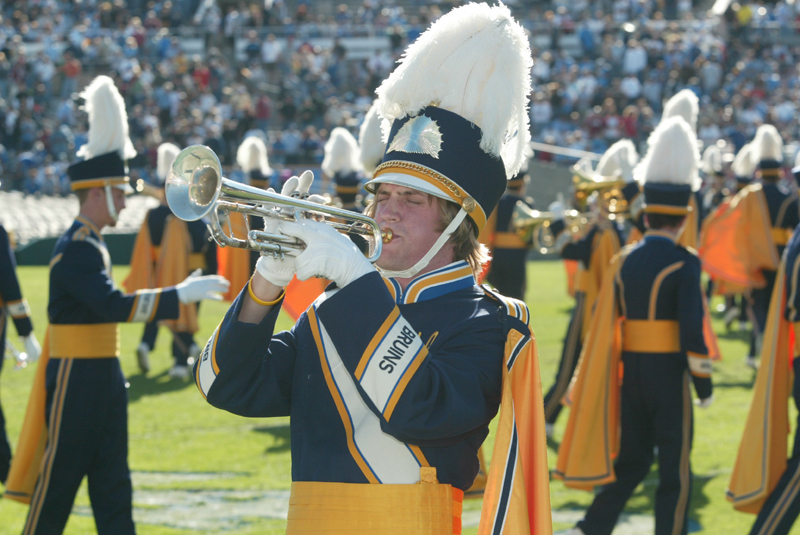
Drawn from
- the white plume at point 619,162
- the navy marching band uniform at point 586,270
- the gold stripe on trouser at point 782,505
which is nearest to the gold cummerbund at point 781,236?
the white plume at point 619,162

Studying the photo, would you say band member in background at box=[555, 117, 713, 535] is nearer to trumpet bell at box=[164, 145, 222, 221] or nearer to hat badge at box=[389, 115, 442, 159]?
hat badge at box=[389, 115, 442, 159]

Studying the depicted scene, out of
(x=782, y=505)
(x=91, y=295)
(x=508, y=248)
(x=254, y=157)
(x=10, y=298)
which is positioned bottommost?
(x=782, y=505)

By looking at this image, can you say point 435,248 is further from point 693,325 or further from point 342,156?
point 342,156

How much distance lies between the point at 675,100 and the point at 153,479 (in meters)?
4.97

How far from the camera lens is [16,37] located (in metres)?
27.0

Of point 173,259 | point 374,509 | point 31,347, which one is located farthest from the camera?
point 173,259

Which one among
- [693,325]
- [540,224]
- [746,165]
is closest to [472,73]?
[693,325]

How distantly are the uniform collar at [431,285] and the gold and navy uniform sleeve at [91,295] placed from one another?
2173 millimetres

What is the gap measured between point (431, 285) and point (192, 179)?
0.70m

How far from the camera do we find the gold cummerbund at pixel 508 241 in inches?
329

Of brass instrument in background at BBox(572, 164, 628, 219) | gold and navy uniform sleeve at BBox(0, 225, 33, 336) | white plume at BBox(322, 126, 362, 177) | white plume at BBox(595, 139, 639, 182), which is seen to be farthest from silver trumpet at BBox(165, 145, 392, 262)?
white plume at BBox(595, 139, 639, 182)

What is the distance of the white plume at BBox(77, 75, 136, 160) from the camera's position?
193 inches

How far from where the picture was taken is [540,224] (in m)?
8.14

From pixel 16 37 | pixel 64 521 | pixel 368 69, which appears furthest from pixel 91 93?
pixel 16 37
